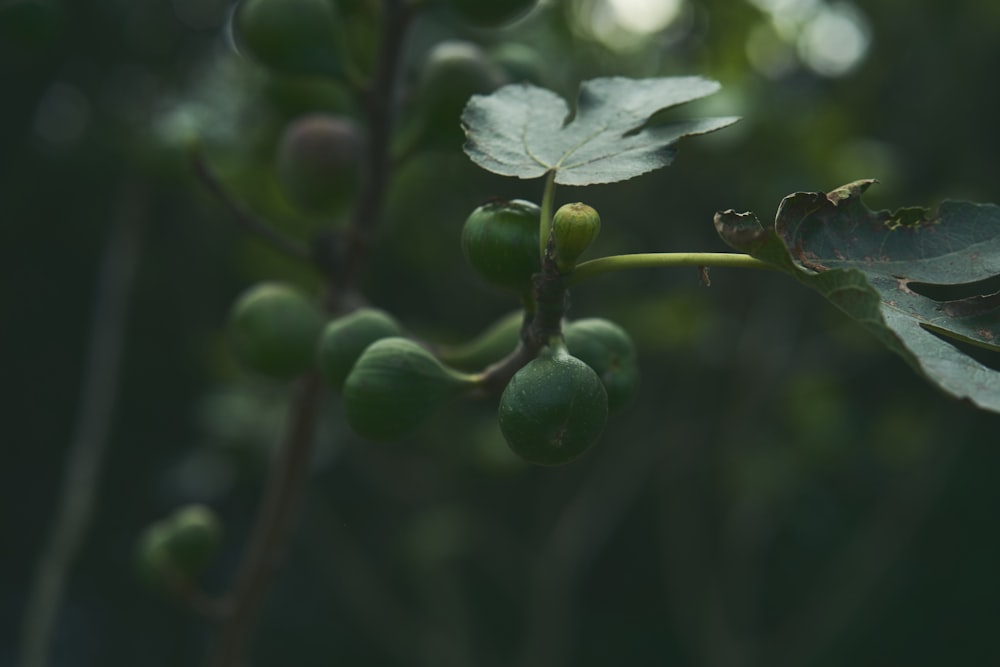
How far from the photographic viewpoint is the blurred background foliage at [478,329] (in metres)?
1.98

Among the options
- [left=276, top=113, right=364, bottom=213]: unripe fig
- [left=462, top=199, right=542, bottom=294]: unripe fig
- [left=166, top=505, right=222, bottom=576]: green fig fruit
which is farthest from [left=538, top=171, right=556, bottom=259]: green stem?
[left=166, top=505, right=222, bottom=576]: green fig fruit

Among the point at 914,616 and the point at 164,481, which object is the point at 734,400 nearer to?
the point at 164,481

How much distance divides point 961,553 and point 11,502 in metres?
3.47

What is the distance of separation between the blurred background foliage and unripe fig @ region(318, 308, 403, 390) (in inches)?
32.8

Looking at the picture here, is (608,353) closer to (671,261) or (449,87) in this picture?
(671,261)

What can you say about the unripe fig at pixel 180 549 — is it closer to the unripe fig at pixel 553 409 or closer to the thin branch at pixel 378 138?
the thin branch at pixel 378 138

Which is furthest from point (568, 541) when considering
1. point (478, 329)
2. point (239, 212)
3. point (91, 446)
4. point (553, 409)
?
point (553, 409)

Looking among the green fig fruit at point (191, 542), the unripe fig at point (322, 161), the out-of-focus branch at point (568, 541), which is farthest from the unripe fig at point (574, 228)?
the out-of-focus branch at point (568, 541)

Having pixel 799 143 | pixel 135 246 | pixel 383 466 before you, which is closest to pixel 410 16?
pixel 135 246

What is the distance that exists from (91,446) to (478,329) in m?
1.27

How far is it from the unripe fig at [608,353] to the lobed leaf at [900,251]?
15 centimetres

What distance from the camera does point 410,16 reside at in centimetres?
85

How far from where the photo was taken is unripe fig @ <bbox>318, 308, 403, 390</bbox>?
736 mm

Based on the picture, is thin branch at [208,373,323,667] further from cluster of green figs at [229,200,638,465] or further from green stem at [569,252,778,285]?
green stem at [569,252,778,285]
